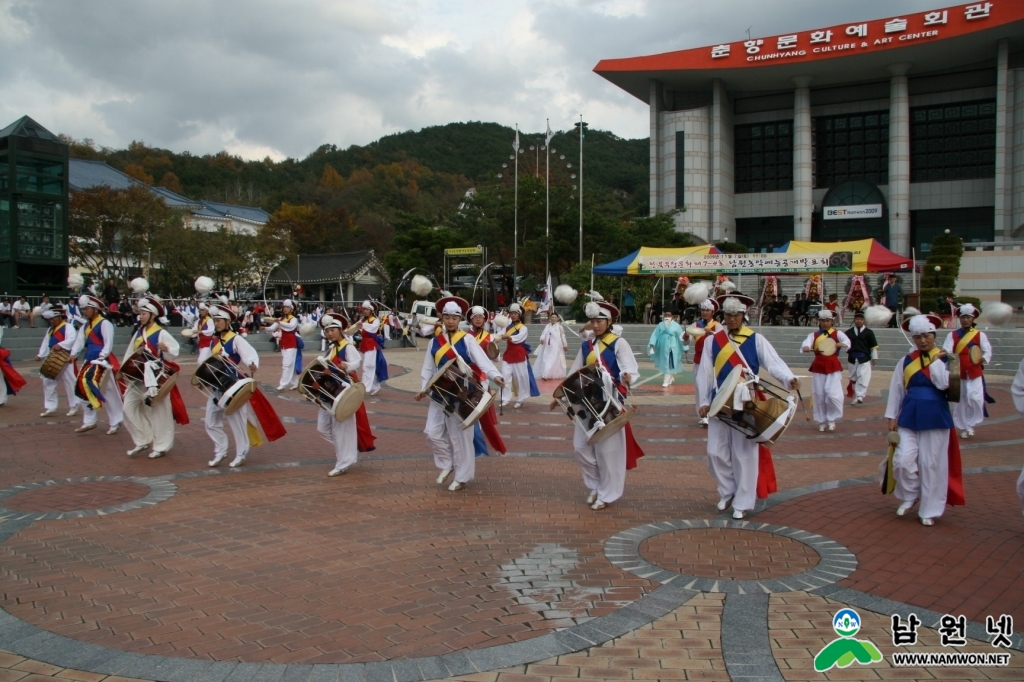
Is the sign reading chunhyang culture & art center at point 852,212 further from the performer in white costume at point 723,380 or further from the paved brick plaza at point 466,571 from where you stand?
the performer in white costume at point 723,380

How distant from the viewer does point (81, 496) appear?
7.57 m

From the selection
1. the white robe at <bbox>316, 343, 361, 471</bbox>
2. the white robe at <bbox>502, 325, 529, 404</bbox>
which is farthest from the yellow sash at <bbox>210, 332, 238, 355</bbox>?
the white robe at <bbox>502, 325, 529, 404</bbox>

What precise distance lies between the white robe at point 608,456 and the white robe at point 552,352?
28.0ft

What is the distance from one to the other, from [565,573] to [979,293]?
37471 millimetres

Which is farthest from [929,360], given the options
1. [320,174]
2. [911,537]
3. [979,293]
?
[320,174]

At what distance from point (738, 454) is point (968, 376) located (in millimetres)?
6093

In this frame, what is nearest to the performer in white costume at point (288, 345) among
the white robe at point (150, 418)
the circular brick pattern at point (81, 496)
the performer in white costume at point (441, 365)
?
the white robe at point (150, 418)

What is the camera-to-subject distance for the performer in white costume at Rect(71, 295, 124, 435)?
1029 centimetres

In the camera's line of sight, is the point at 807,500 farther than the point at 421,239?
No

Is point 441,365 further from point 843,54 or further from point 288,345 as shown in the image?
point 843,54

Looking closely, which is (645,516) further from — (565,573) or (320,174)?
(320,174)

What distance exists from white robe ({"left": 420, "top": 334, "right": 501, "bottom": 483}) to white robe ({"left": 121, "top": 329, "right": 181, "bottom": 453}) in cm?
355

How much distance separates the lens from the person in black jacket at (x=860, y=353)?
1316cm

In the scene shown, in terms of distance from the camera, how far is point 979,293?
36375mm
